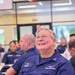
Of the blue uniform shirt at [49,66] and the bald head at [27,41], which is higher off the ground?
the bald head at [27,41]

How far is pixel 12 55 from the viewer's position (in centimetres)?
598

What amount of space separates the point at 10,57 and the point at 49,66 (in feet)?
12.1

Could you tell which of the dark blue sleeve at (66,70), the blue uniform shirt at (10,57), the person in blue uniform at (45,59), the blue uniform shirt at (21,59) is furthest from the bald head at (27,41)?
the blue uniform shirt at (10,57)

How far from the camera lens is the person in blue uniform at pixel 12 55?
5762mm

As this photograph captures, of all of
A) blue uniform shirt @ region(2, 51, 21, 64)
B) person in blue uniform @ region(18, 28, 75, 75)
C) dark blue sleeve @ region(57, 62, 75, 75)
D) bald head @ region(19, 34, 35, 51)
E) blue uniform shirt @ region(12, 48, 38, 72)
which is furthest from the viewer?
blue uniform shirt @ region(2, 51, 21, 64)

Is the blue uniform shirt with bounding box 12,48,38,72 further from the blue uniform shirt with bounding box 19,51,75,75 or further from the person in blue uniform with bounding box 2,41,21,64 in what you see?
the person in blue uniform with bounding box 2,41,21,64

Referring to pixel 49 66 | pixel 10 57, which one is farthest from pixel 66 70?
pixel 10 57

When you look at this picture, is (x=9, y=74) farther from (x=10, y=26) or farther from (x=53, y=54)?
(x=10, y=26)

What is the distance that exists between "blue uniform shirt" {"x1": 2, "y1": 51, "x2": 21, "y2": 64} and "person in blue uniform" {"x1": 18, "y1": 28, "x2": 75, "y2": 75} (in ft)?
10.8

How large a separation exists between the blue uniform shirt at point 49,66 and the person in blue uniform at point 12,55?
331 cm

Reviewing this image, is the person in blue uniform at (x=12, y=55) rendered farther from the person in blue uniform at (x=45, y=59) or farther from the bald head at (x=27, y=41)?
the person in blue uniform at (x=45, y=59)

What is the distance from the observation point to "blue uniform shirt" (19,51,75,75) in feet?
7.00

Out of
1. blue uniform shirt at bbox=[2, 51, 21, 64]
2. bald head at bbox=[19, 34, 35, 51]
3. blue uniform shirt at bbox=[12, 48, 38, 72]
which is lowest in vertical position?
blue uniform shirt at bbox=[2, 51, 21, 64]

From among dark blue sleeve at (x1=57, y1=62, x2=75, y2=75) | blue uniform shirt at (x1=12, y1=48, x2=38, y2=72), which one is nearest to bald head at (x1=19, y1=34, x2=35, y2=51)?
blue uniform shirt at (x1=12, y1=48, x2=38, y2=72)
